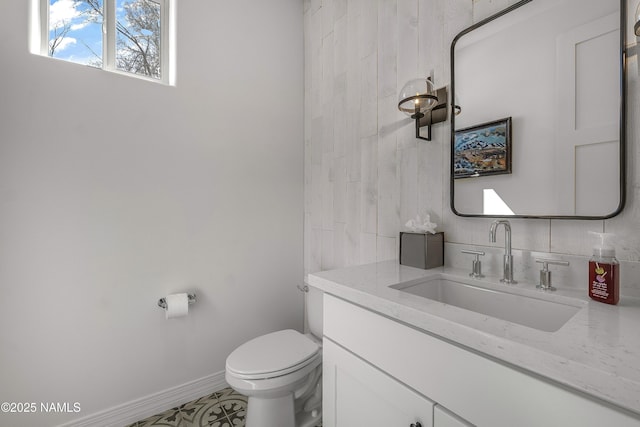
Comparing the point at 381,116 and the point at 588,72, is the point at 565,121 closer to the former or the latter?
the point at 588,72

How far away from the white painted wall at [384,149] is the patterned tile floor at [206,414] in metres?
0.95

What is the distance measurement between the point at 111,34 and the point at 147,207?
0.99 meters

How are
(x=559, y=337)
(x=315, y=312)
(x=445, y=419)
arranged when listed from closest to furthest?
1. (x=559, y=337)
2. (x=445, y=419)
3. (x=315, y=312)

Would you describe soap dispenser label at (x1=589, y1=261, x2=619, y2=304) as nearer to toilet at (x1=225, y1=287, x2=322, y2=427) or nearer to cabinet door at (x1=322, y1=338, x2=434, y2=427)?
cabinet door at (x1=322, y1=338, x2=434, y2=427)

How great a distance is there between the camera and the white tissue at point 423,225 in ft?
3.86

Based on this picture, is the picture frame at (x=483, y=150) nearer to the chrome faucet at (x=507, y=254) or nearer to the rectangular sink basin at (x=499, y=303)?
the chrome faucet at (x=507, y=254)

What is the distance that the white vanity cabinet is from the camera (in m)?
0.51

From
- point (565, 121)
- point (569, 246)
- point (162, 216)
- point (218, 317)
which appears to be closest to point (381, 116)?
point (565, 121)

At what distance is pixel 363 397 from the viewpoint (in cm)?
89

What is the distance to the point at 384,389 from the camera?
814mm

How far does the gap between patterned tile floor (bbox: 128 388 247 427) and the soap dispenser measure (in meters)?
1.65

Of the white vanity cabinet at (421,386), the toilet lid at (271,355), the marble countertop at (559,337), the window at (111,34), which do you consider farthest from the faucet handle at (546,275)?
the window at (111,34)

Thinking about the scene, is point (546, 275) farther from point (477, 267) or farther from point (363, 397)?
point (363, 397)

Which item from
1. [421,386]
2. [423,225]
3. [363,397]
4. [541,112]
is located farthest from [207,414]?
[541,112]
